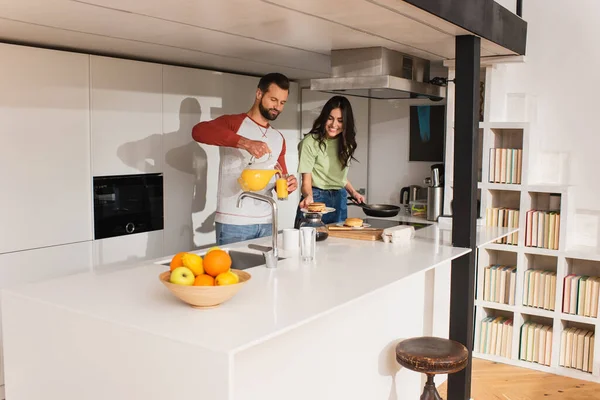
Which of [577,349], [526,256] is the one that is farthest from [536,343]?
[526,256]

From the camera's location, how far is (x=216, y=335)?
1.76 meters

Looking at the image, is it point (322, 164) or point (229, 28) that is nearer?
point (229, 28)

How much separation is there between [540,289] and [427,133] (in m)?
1.59

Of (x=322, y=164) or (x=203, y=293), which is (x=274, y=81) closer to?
(x=322, y=164)

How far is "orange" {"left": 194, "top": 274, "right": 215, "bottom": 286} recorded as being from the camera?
6.60 ft

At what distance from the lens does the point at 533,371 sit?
4332 mm

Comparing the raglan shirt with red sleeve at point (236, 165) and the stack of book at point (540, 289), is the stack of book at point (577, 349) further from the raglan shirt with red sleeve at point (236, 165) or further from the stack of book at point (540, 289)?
the raglan shirt with red sleeve at point (236, 165)

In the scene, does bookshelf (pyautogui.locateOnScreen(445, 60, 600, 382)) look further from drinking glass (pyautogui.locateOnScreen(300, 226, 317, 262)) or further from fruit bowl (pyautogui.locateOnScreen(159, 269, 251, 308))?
fruit bowl (pyautogui.locateOnScreen(159, 269, 251, 308))

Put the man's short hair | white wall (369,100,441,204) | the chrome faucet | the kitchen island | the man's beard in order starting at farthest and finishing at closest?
1. white wall (369,100,441,204)
2. the man's beard
3. the man's short hair
4. the chrome faucet
5. the kitchen island

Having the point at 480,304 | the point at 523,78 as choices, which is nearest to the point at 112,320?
the point at 480,304

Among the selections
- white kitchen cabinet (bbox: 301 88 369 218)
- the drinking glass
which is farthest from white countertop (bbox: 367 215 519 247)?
white kitchen cabinet (bbox: 301 88 369 218)

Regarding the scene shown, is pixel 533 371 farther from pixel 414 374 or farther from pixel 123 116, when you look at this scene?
pixel 123 116

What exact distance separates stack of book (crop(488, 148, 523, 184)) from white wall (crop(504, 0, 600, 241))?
0.61ft

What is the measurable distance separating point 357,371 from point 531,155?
2239 millimetres
